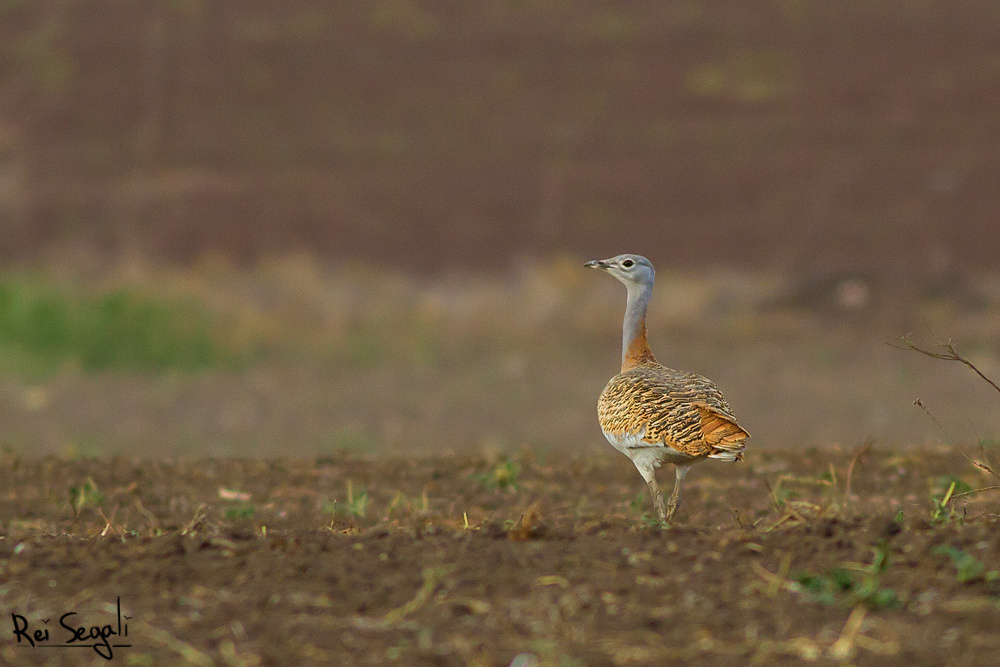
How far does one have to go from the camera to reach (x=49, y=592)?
354cm

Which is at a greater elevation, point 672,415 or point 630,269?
point 630,269

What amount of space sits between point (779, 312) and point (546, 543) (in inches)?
428

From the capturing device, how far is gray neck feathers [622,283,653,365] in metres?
5.98

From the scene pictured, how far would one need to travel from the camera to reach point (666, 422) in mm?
5031

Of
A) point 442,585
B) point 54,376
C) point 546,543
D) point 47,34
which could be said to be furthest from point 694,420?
→ point 47,34

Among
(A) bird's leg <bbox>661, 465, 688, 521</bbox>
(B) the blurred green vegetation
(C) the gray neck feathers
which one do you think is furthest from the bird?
(B) the blurred green vegetation

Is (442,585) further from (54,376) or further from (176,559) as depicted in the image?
(54,376)

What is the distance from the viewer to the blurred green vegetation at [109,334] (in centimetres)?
1177

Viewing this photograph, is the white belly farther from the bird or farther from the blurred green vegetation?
the blurred green vegetation

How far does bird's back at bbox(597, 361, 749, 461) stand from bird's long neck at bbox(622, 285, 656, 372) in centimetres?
34

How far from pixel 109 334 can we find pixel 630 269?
7.40 m

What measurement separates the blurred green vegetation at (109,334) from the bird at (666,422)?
694 centimetres

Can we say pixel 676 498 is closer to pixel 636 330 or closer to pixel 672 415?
pixel 672 415

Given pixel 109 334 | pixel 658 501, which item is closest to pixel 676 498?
pixel 658 501
